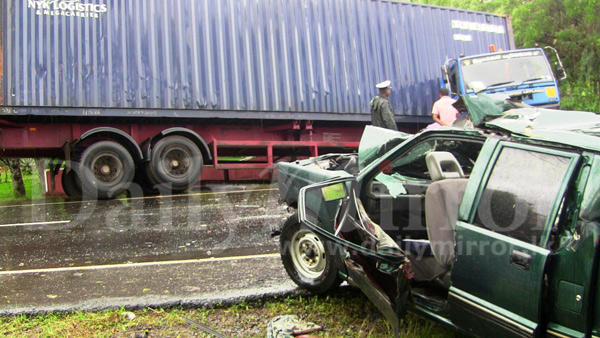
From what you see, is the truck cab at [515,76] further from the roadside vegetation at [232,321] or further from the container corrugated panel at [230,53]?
the roadside vegetation at [232,321]

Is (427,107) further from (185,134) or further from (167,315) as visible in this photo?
(167,315)

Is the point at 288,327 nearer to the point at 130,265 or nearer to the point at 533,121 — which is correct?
the point at 533,121

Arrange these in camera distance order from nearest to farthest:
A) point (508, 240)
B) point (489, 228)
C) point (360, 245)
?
point (508, 240)
point (489, 228)
point (360, 245)

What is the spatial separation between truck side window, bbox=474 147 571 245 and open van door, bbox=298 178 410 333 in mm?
503

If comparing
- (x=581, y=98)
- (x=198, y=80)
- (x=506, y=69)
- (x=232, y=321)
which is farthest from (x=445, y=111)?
(x=581, y=98)

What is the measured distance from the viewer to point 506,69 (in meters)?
9.30

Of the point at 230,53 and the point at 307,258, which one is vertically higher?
the point at 230,53

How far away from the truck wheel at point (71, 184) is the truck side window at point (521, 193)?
8.92 metres

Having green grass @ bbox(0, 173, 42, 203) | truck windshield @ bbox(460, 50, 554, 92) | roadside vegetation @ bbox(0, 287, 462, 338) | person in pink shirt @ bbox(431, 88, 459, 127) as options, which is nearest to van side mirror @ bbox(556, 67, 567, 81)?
truck windshield @ bbox(460, 50, 554, 92)

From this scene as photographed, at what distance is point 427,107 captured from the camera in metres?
11.4

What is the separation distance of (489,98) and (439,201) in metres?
0.69

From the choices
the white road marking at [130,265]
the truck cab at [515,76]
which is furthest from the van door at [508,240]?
the truck cab at [515,76]

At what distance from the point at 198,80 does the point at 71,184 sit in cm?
325

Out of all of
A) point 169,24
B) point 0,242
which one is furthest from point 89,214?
point 169,24
